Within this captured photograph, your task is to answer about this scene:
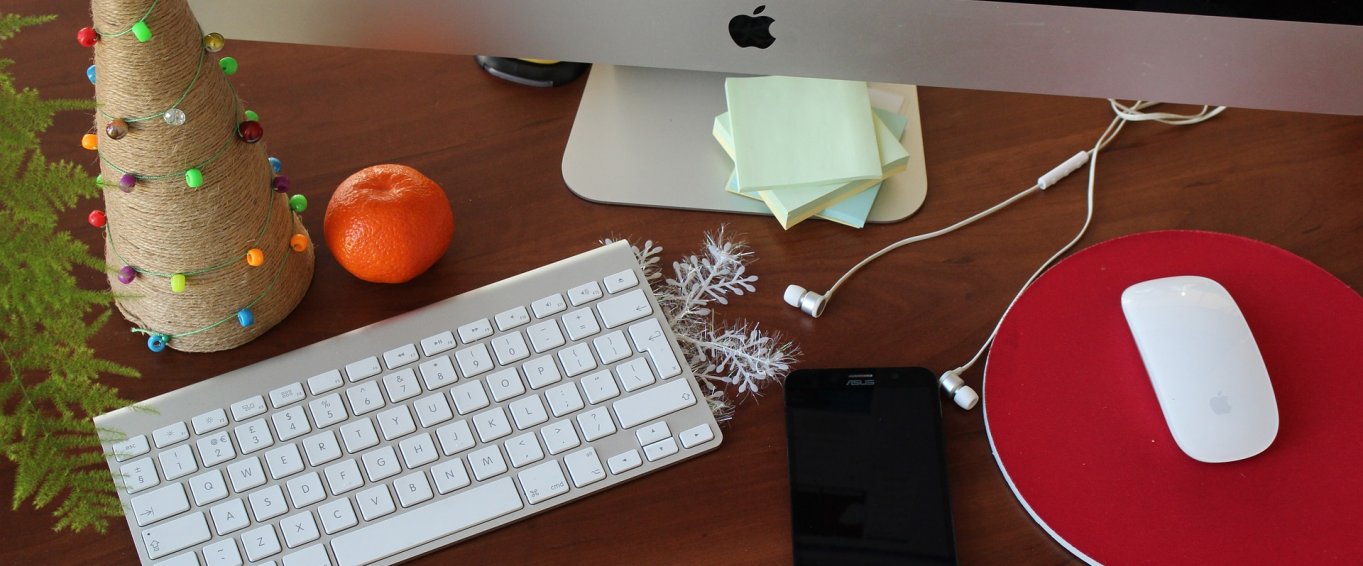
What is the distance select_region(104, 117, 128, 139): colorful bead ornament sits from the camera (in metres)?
0.55

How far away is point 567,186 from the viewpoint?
30.3 inches

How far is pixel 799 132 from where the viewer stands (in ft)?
2.47

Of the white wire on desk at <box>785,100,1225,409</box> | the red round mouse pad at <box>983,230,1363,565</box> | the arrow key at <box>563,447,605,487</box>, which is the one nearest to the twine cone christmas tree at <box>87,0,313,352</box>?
the arrow key at <box>563,447,605,487</box>

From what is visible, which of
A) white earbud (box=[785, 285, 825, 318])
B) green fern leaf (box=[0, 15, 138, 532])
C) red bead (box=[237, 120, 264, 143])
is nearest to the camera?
green fern leaf (box=[0, 15, 138, 532])

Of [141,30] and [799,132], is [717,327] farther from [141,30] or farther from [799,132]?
[141,30]

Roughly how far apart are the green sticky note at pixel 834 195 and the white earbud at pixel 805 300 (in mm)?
56

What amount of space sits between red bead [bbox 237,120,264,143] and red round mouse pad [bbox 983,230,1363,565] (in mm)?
448

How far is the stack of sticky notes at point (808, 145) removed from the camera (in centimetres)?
73

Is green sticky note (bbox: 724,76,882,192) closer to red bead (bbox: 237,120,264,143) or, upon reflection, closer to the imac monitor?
the imac monitor

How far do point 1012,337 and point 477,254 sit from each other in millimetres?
354

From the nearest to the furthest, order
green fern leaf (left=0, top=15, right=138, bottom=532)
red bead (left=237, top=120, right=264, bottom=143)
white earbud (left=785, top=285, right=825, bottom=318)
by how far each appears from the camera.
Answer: green fern leaf (left=0, top=15, right=138, bottom=532) < red bead (left=237, top=120, right=264, bottom=143) < white earbud (left=785, top=285, right=825, bottom=318)

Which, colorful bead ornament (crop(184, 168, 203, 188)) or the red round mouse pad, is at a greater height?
colorful bead ornament (crop(184, 168, 203, 188))

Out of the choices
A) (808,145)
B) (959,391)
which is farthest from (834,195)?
(959,391)

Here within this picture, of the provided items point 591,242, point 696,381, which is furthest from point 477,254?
point 696,381
